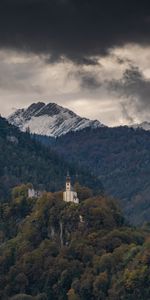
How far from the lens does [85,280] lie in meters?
193

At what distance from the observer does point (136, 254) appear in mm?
194750

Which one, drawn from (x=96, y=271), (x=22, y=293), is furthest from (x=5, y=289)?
(x=96, y=271)

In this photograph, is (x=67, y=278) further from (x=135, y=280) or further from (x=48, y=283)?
(x=135, y=280)

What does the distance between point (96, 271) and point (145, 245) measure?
9627 mm

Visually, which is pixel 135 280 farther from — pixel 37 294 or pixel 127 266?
pixel 37 294

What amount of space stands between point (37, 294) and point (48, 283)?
2.97m

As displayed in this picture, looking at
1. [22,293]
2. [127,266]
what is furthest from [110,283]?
[22,293]

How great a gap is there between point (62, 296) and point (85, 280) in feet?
16.1

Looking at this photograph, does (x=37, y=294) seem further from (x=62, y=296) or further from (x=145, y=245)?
(x=145, y=245)

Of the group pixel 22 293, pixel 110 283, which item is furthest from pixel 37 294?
pixel 110 283

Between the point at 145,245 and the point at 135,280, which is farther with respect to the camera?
the point at 145,245

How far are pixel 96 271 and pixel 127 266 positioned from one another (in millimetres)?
7388

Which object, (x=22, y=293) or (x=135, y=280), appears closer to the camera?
(x=135, y=280)

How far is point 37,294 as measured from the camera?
650ft
